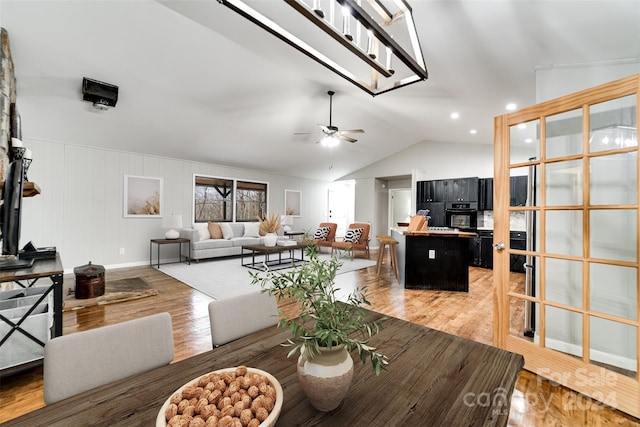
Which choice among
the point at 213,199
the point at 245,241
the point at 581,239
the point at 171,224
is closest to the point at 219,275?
the point at 171,224

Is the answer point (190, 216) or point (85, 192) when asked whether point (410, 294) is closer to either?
point (190, 216)

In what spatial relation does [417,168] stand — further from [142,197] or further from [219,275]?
[142,197]

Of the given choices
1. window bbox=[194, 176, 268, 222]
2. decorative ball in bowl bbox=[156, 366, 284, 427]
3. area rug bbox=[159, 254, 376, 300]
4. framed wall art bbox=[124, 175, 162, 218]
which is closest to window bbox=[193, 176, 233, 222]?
window bbox=[194, 176, 268, 222]

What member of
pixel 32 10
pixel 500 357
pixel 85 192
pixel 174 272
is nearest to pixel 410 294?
pixel 500 357

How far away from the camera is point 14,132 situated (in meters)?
2.81

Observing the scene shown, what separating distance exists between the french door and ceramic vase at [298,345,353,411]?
1887 mm

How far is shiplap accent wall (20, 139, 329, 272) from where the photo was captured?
15.4 ft

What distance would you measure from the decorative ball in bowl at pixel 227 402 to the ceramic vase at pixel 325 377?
8 centimetres

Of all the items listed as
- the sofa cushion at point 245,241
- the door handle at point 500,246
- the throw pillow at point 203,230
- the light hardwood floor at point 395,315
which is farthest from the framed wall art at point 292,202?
the door handle at point 500,246

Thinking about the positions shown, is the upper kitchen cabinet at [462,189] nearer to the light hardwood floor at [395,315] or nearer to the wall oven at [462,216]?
the wall oven at [462,216]

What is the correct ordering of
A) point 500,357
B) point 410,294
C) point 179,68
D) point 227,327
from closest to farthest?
point 500,357
point 227,327
point 179,68
point 410,294

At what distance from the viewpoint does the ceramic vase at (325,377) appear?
699 millimetres

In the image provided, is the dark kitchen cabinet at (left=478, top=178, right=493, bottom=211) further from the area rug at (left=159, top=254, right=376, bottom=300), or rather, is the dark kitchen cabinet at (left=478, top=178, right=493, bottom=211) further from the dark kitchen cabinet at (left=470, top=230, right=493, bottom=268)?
the area rug at (left=159, top=254, right=376, bottom=300)

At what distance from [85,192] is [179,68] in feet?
10.9
